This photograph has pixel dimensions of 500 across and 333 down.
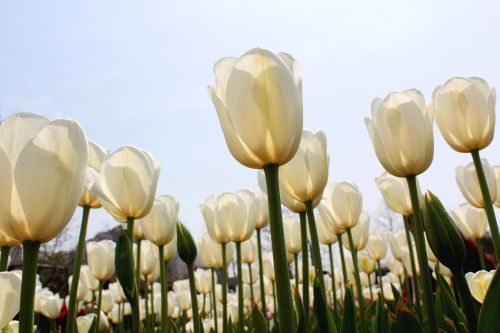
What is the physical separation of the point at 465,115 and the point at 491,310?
3.83 feet

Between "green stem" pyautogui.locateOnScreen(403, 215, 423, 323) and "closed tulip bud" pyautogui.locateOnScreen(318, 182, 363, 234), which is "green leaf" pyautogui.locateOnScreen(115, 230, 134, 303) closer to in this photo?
"closed tulip bud" pyautogui.locateOnScreen(318, 182, 363, 234)

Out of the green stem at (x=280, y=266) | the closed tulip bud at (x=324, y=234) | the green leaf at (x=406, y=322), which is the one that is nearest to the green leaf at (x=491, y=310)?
the green leaf at (x=406, y=322)

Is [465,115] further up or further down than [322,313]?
further up

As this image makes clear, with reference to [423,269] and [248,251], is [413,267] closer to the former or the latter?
[423,269]

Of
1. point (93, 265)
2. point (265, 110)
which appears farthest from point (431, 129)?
point (93, 265)

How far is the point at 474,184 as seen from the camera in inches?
96.6

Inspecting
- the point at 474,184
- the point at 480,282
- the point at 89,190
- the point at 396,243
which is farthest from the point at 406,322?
the point at 396,243

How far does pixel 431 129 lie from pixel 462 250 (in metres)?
0.61

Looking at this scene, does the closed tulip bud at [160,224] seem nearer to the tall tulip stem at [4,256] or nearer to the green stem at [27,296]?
the tall tulip stem at [4,256]

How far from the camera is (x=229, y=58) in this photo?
3.84 feet

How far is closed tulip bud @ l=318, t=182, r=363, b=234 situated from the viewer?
2.35m

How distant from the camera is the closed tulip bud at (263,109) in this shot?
3.54 feet

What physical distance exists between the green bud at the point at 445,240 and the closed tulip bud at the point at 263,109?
0.39 meters

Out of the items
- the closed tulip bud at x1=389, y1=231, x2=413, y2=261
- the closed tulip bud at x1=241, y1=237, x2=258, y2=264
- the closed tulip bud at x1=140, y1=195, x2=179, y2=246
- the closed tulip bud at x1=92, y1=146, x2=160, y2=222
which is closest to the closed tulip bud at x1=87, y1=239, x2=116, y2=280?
the closed tulip bud at x1=140, y1=195, x2=179, y2=246
